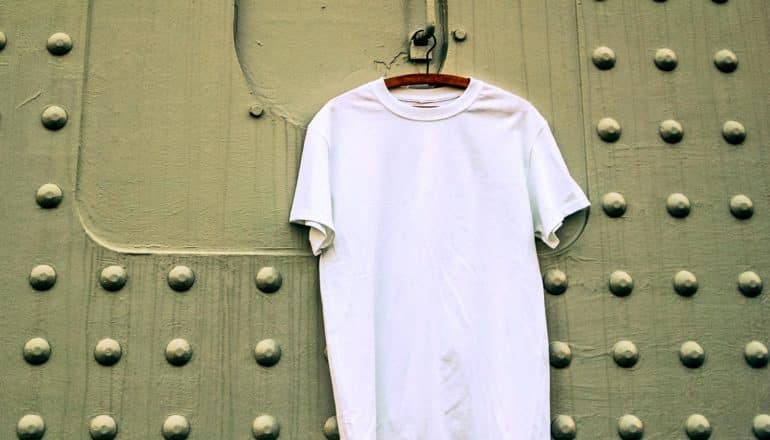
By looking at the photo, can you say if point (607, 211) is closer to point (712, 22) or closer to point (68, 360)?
point (712, 22)

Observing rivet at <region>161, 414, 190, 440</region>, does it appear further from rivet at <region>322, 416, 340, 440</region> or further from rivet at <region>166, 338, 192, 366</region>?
rivet at <region>322, 416, 340, 440</region>

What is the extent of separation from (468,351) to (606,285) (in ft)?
1.48

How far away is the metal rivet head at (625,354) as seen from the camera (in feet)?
8.01

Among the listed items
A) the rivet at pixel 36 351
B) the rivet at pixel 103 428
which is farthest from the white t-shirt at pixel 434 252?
the rivet at pixel 36 351

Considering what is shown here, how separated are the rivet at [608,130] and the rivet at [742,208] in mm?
355

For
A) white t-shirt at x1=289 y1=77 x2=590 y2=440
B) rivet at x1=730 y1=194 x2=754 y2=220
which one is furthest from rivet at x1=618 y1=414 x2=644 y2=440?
rivet at x1=730 y1=194 x2=754 y2=220

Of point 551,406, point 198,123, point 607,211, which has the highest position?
point 198,123

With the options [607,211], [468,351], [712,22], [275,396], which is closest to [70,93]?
[275,396]

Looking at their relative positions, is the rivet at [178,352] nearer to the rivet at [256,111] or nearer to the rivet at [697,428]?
the rivet at [256,111]

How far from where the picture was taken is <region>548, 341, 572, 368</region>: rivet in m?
2.42

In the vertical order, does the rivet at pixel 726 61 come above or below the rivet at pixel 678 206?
above

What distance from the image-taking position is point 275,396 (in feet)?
7.73

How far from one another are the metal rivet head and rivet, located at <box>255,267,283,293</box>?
862 mm

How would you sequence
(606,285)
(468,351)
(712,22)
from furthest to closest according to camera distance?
(712,22) < (606,285) < (468,351)
